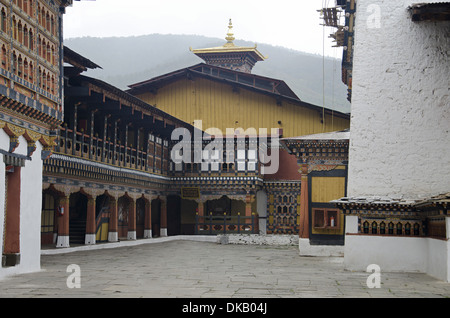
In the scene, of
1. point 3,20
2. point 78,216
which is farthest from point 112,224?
point 3,20

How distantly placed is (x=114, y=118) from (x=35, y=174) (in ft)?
34.0

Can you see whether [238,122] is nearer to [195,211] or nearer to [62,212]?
[195,211]

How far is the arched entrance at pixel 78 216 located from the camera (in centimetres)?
2189

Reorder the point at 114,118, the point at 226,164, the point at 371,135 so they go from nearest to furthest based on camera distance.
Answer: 1. the point at 371,135
2. the point at 114,118
3. the point at 226,164

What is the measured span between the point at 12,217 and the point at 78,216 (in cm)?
1100

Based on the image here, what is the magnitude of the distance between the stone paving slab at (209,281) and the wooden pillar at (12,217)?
2.49ft

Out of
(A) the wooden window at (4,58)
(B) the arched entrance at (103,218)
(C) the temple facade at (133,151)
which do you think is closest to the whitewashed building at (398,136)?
(C) the temple facade at (133,151)

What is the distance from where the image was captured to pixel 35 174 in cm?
1329

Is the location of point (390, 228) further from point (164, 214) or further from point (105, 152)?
point (164, 214)

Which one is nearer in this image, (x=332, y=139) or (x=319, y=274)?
(x=319, y=274)

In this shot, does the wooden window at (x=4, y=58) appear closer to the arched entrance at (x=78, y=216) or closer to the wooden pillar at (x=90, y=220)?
the wooden pillar at (x=90, y=220)

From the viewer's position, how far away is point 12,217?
12.4 metres

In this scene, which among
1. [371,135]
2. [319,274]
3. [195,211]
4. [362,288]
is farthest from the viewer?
[195,211]

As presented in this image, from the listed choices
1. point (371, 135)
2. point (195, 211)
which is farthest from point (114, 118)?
point (371, 135)
